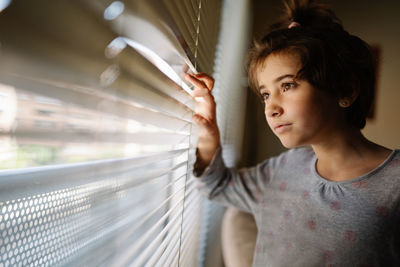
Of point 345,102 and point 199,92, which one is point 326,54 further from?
point 199,92

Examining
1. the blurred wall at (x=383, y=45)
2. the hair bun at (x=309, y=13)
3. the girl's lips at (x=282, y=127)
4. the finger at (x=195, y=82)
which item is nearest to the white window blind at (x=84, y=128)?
the finger at (x=195, y=82)

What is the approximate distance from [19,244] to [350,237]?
751 millimetres

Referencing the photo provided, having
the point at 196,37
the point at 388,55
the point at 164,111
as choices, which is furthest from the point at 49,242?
the point at 388,55

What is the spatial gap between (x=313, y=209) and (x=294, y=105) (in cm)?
32

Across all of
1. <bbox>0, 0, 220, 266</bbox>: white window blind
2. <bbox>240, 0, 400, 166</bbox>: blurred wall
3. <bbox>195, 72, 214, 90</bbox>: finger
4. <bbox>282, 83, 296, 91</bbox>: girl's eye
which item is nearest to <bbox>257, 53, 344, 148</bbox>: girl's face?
<bbox>282, 83, 296, 91</bbox>: girl's eye

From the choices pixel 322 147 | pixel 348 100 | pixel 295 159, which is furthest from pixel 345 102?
A: pixel 295 159

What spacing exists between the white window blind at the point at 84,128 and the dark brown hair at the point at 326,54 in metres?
0.36

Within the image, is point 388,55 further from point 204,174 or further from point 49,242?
point 49,242

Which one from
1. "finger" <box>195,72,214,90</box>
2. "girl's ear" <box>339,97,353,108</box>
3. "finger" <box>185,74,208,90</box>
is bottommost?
"girl's ear" <box>339,97,353,108</box>

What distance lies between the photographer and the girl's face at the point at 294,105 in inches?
29.1

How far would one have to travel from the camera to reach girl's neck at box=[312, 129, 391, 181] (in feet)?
2.51

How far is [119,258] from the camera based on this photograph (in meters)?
0.40

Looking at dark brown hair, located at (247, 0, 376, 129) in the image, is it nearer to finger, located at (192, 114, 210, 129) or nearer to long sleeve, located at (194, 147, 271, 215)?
finger, located at (192, 114, 210, 129)

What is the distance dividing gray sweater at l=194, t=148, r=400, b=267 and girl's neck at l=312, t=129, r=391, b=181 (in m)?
0.03
